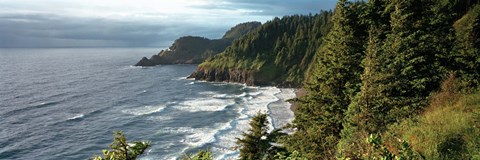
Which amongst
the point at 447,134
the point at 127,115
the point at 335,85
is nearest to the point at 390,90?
the point at 335,85

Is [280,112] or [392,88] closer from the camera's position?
[392,88]

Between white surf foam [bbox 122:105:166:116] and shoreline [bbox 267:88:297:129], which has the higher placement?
shoreline [bbox 267:88:297:129]

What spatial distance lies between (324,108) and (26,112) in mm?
67043

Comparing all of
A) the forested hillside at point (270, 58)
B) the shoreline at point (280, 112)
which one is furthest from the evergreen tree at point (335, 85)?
the forested hillside at point (270, 58)

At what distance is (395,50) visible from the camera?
22703 mm

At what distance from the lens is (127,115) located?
7156cm

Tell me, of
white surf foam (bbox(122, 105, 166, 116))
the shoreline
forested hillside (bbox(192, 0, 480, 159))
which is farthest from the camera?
white surf foam (bbox(122, 105, 166, 116))

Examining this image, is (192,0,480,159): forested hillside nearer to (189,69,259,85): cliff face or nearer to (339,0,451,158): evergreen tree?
(339,0,451,158): evergreen tree

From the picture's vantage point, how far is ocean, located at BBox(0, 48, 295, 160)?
52438 mm

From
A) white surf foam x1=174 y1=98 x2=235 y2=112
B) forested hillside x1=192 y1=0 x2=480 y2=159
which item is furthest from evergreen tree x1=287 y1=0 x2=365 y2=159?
white surf foam x1=174 y1=98 x2=235 y2=112

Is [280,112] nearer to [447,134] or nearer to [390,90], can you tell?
[390,90]

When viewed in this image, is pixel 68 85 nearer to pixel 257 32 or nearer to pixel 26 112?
pixel 26 112

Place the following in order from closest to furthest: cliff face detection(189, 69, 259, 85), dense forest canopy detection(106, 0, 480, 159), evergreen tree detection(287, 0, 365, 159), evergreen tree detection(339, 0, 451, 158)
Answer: dense forest canopy detection(106, 0, 480, 159) → evergreen tree detection(339, 0, 451, 158) → evergreen tree detection(287, 0, 365, 159) → cliff face detection(189, 69, 259, 85)

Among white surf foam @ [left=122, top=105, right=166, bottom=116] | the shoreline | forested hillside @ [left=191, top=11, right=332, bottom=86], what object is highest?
forested hillside @ [left=191, top=11, right=332, bottom=86]
